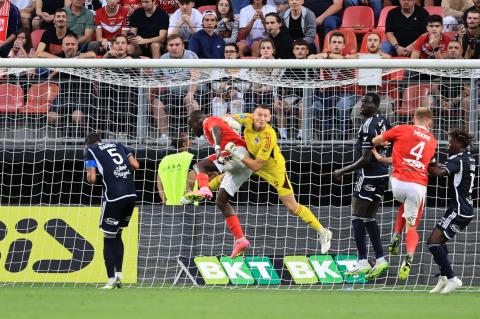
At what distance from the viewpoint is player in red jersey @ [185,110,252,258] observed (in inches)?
536

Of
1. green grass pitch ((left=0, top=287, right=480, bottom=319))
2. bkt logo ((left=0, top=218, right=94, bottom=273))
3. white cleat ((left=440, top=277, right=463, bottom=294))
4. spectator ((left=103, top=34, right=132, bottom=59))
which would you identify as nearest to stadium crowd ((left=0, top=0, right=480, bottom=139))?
spectator ((left=103, top=34, right=132, bottom=59))

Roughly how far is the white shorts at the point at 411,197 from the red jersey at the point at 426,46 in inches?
162

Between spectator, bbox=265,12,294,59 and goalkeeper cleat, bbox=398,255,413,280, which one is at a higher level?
spectator, bbox=265,12,294,59

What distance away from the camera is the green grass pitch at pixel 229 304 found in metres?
9.79

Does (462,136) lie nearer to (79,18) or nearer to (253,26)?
(253,26)

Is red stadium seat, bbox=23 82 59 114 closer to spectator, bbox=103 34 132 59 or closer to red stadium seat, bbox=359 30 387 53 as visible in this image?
spectator, bbox=103 34 132 59

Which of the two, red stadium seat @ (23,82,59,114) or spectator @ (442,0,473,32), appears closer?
red stadium seat @ (23,82,59,114)

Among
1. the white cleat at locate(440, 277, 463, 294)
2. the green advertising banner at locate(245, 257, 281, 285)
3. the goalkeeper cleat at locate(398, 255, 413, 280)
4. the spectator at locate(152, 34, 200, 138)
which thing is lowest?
the green advertising banner at locate(245, 257, 281, 285)

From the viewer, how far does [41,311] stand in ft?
32.7

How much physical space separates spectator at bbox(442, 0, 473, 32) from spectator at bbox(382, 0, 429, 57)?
0.39m

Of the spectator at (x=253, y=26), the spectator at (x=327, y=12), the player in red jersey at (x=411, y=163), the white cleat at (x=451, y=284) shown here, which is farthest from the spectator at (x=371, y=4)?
the white cleat at (x=451, y=284)

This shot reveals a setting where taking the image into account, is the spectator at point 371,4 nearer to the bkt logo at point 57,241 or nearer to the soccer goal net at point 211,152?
the soccer goal net at point 211,152

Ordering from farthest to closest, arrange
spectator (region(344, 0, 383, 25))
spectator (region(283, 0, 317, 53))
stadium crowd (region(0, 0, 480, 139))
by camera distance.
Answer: spectator (region(344, 0, 383, 25)) → spectator (region(283, 0, 317, 53)) → stadium crowd (region(0, 0, 480, 139))

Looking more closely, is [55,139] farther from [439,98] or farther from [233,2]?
[439,98]
